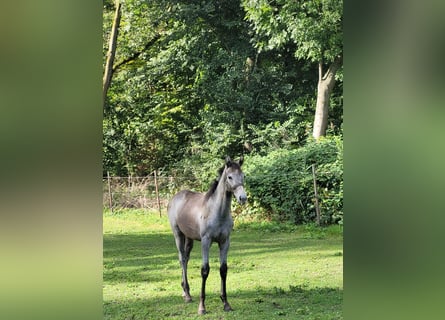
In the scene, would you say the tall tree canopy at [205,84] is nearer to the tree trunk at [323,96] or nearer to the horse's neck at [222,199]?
the tree trunk at [323,96]

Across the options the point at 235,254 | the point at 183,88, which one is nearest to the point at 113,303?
the point at 235,254

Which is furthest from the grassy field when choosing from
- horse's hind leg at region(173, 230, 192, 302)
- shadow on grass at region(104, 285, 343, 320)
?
horse's hind leg at region(173, 230, 192, 302)

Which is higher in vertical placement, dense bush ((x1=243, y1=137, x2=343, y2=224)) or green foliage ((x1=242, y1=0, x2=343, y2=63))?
green foliage ((x1=242, y1=0, x2=343, y2=63))

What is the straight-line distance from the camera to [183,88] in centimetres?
1614

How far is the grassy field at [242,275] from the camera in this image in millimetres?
5789

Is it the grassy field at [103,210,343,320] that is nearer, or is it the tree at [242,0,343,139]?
the grassy field at [103,210,343,320]

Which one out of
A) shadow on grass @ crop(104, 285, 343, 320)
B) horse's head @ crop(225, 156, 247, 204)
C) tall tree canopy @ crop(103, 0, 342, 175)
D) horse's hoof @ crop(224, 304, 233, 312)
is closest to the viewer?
horse's head @ crop(225, 156, 247, 204)

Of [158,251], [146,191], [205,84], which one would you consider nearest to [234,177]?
[158,251]

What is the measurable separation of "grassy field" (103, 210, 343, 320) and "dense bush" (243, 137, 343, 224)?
0.41 meters

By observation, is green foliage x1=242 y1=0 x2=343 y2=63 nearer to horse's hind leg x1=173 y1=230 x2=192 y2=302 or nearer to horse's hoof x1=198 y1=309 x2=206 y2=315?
horse's hind leg x1=173 y1=230 x2=192 y2=302

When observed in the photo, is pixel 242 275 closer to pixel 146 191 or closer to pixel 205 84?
pixel 146 191

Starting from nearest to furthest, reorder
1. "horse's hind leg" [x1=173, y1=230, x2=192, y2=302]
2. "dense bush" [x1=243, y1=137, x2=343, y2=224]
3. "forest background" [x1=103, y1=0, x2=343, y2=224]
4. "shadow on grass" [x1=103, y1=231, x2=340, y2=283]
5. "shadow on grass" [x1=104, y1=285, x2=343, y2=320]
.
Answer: "shadow on grass" [x1=104, y1=285, x2=343, y2=320] < "horse's hind leg" [x1=173, y1=230, x2=192, y2=302] < "shadow on grass" [x1=103, y1=231, x2=340, y2=283] < "dense bush" [x1=243, y1=137, x2=343, y2=224] < "forest background" [x1=103, y1=0, x2=343, y2=224]

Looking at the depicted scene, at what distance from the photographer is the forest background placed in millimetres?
12797
